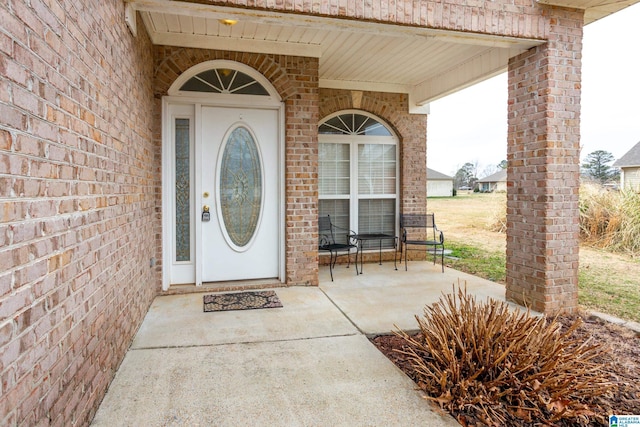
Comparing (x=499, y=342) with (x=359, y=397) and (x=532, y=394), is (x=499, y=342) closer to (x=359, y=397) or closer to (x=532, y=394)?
(x=532, y=394)

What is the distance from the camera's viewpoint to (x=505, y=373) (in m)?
2.35

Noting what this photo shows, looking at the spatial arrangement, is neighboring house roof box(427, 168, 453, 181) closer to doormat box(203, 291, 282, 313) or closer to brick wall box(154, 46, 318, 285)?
brick wall box(154, 46, 318, 285)

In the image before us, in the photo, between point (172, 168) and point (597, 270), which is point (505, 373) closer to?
point (172, 168)

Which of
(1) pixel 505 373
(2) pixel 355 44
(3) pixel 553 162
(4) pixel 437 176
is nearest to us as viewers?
(1) pixel 505 373

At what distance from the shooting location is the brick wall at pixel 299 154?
4.85 m

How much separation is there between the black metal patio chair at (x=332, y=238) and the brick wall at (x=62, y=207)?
10.7 ft

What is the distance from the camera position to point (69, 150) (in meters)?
1.85

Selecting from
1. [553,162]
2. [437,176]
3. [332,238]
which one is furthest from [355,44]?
[437,176]

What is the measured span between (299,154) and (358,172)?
2.07 metres

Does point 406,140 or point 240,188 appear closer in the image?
point 240,188

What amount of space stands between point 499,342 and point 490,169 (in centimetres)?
4062

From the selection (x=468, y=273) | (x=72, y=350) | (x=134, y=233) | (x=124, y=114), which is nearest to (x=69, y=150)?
(x=72, y=350)

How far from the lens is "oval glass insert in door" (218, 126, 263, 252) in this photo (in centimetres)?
489

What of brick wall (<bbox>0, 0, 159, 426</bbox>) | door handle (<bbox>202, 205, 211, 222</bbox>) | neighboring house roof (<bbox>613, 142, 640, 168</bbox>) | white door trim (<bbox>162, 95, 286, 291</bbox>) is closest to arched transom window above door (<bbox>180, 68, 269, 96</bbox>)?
white door trim (<bbox>162, 95, 286, 291</bbox>)
